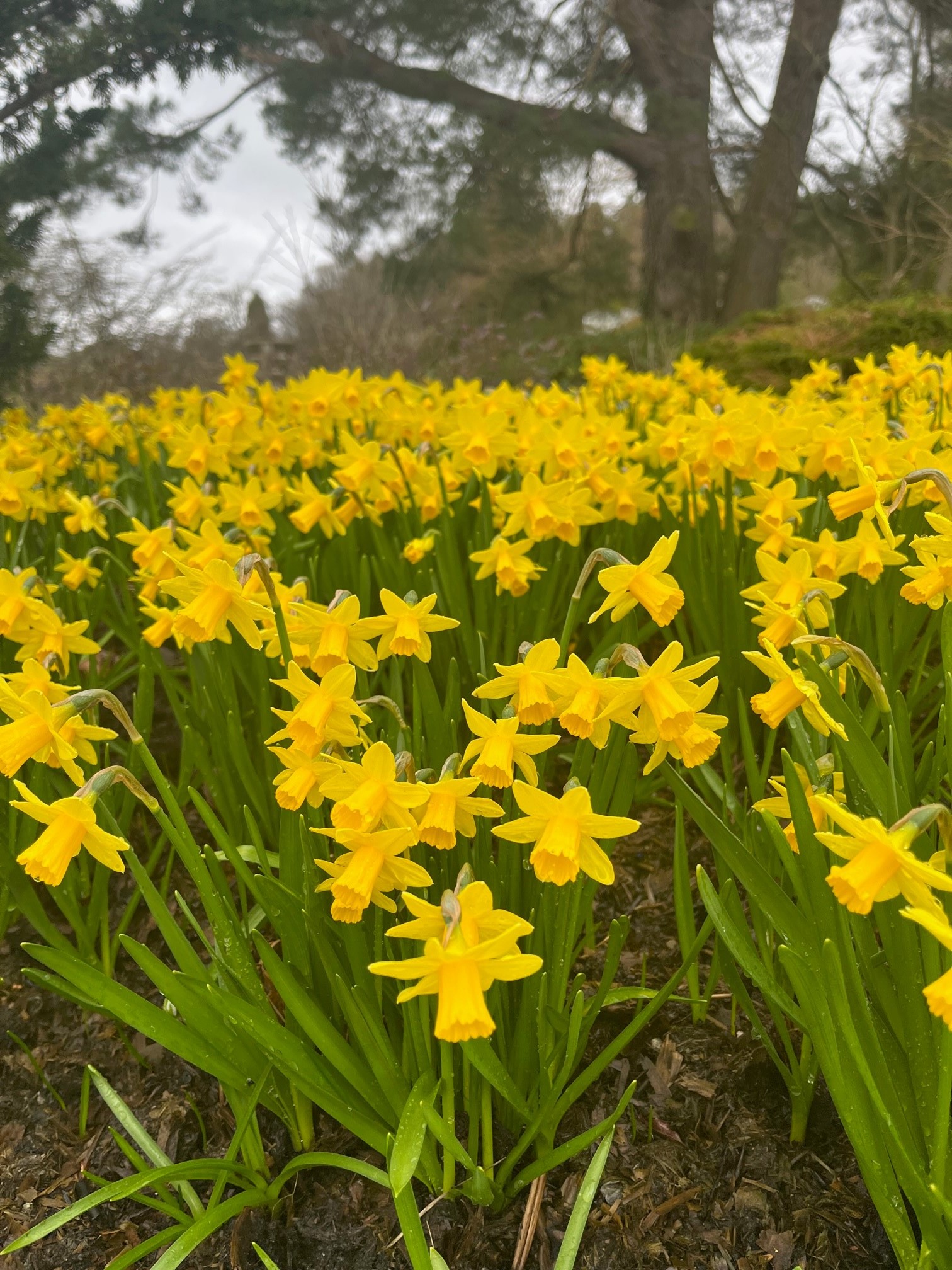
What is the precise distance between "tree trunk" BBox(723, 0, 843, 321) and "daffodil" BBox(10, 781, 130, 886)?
12.3 m

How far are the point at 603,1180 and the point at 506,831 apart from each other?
25.9 inches

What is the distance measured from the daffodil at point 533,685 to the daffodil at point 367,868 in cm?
24

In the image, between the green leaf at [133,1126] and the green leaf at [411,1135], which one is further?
the green leaf at [133,1126]

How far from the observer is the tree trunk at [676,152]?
34.7 ft

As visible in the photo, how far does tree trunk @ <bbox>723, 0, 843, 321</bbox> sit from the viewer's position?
1118cm

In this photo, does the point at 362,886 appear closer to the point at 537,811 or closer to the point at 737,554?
the point at 537,811

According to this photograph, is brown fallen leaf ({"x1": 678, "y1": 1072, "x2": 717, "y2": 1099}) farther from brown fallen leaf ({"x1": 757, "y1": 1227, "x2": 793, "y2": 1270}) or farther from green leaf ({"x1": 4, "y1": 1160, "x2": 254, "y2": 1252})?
green leaf ({"x1": 4, "y1": 1160, "x2": 254, "y2": 1252})

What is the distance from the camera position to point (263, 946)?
1154mm

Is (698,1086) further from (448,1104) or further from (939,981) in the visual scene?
(939,981)

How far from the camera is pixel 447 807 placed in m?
1.02

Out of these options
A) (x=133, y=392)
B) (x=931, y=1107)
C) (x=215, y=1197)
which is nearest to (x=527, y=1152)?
(x=215, y=1197)

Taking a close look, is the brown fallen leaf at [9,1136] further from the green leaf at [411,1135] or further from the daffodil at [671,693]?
the daffodil at [671,693]

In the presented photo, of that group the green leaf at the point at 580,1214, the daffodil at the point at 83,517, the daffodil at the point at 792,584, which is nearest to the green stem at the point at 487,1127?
the green leaf at the point at 580,1214

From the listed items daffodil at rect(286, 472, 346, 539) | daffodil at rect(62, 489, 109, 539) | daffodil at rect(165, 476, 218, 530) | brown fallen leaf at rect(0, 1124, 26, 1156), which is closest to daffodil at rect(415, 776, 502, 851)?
brown fallen leaf at rect(0, 1124, 26, 1156)
